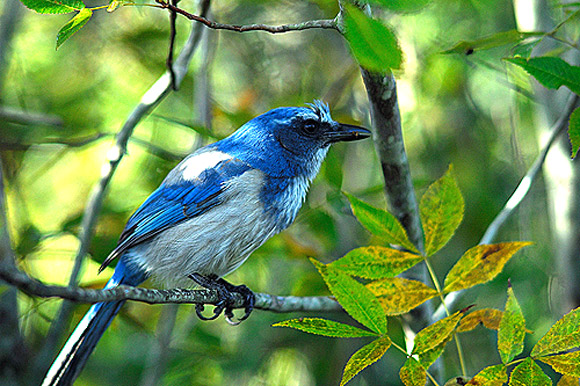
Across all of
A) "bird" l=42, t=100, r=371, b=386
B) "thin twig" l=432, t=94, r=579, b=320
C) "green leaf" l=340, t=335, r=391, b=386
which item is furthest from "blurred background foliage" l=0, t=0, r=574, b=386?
"green leaf" l=340, t=335, r=391, b=386

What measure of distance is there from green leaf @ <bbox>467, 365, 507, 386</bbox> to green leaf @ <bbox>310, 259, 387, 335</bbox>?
0.31 m

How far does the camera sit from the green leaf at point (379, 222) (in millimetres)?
2139

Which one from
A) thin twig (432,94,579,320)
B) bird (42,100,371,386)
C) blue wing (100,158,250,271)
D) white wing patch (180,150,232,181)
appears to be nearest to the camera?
thin twig (432,94,579,320)

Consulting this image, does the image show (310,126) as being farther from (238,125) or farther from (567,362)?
(567,362)

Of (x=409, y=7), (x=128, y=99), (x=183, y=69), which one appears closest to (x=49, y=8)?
(x=409, y=7)

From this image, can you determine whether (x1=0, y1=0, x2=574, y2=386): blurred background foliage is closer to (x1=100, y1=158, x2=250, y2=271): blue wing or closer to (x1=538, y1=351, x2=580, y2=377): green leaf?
(x1=100, y1=158, x2=250, y2=271): blue wing

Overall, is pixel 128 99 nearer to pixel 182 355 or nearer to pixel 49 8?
pixel 182 355

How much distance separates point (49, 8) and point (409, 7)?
48.0 inches

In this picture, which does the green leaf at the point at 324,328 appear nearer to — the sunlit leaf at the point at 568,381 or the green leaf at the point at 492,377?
the green leaf at the point at 492,377

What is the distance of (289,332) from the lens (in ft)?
16.9

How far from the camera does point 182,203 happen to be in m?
3.54

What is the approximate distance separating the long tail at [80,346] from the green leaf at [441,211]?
1.95 m

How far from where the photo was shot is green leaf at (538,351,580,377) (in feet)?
5.24

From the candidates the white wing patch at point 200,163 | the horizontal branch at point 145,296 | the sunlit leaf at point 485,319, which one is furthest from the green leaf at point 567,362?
the white wing patch at point 200,163
